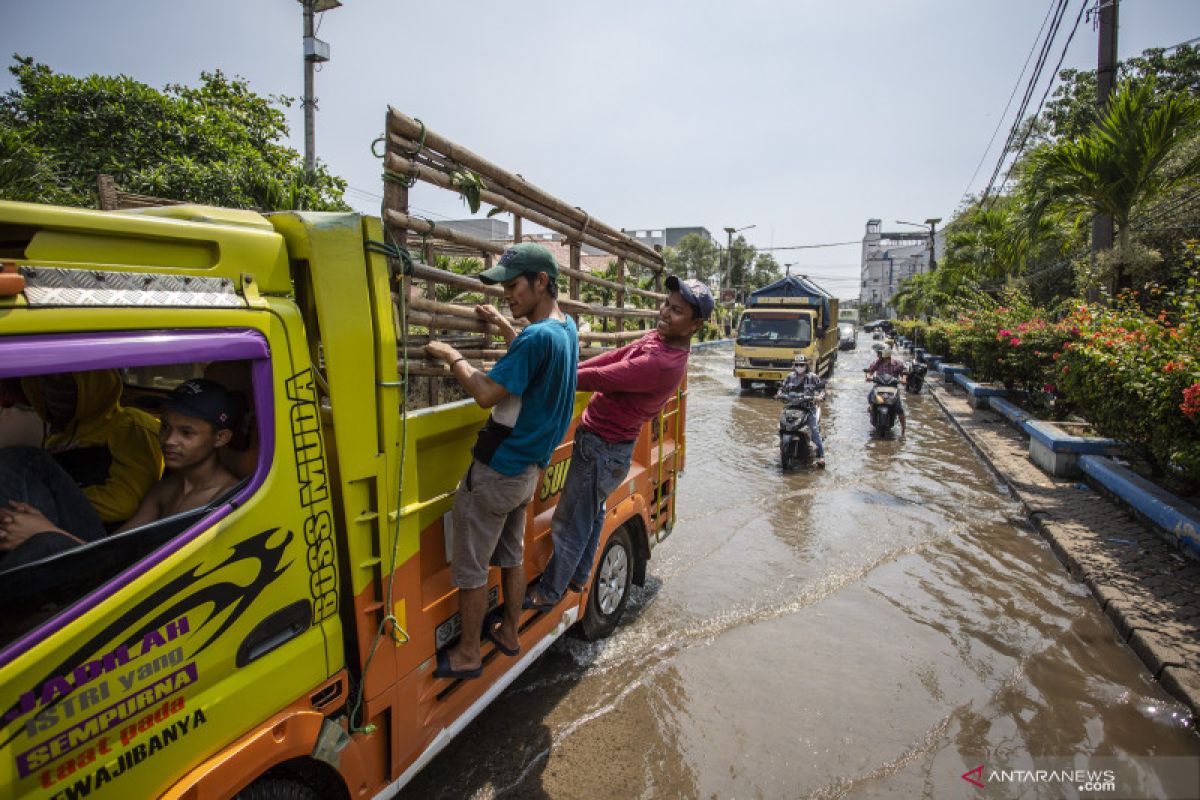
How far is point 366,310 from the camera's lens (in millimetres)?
2010

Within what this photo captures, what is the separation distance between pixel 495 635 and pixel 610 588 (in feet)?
4.46

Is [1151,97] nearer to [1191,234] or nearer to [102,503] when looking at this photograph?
[1191,234]

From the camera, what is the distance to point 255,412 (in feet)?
5.78

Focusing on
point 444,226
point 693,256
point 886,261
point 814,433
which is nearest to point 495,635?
point 444,226

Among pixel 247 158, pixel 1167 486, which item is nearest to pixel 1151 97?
pixel 1167 486

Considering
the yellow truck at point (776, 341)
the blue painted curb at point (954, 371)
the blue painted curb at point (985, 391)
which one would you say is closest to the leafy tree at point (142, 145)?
the yellow truck at point (776, 341)

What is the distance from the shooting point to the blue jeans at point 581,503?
10.2 feet

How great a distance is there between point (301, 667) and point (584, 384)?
1.66m

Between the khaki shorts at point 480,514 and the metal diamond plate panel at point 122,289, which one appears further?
the khaki shorts at point 480,514

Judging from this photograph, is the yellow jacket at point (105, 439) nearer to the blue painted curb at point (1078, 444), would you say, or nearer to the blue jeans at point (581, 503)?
the blue jeans at point (581, 503)

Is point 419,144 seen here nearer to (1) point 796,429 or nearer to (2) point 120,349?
(2) point 120,349

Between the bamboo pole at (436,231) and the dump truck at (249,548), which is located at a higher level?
the bamboo pole at (436,231)
